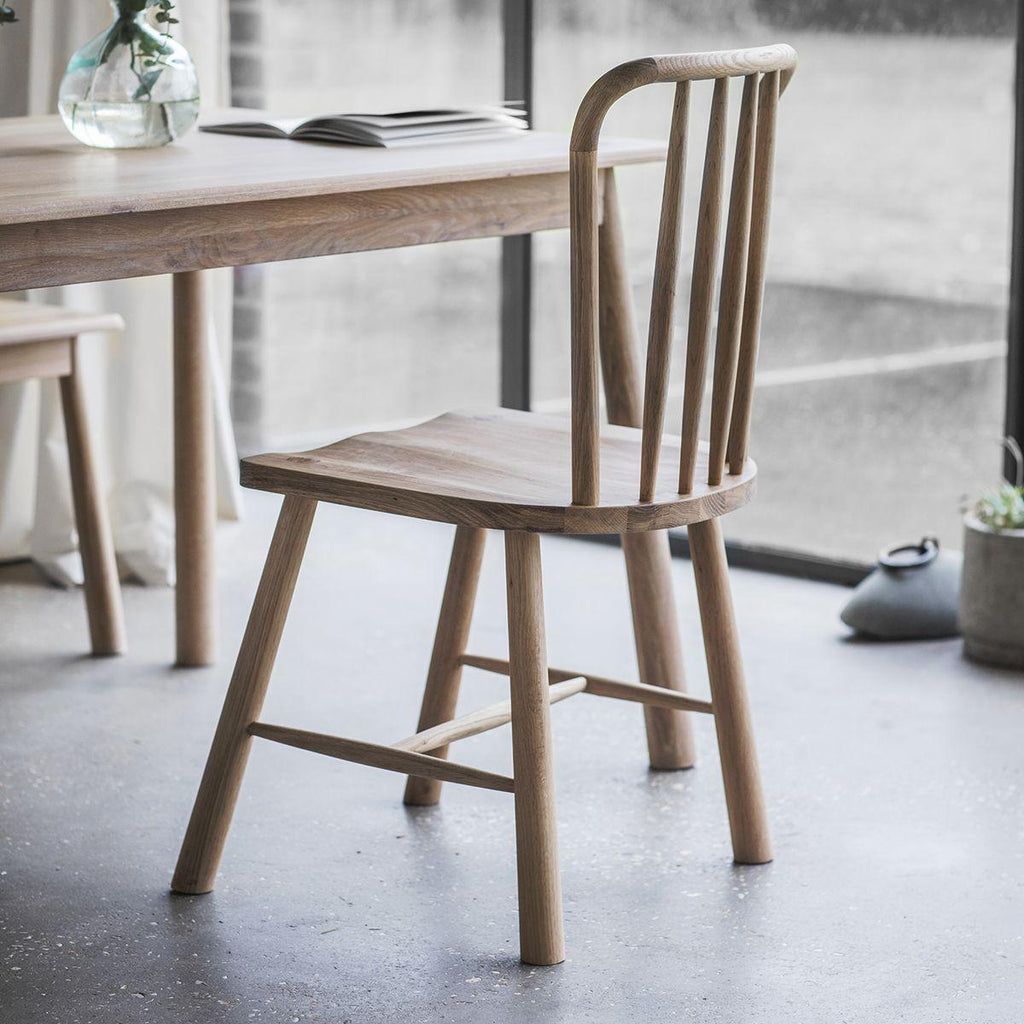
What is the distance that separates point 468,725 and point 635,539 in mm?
403

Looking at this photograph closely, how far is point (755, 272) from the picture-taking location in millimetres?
1779

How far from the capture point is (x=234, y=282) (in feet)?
12.4

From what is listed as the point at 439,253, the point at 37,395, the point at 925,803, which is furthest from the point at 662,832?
the point at 439,253

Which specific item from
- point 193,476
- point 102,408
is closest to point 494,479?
point 193,476

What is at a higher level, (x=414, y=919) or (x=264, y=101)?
(x=264, y=101)

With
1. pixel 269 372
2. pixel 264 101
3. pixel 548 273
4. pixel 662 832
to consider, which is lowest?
pixel 662 832

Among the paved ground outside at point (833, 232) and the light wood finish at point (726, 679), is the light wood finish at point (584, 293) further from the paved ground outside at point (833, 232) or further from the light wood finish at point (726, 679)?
the paved ground outside at point (833, 232)

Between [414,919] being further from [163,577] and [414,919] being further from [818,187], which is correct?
[818,187]

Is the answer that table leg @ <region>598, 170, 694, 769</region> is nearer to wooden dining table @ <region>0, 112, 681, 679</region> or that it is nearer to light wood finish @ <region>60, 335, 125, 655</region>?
wooden dining table @ <region>0, 112, 681, 679</region>

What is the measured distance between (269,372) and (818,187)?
1310mm

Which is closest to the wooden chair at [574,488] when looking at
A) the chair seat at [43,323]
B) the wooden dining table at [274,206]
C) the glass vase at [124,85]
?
the wooden dining table at [274,206]

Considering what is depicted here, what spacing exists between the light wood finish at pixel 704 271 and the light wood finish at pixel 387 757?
36cm

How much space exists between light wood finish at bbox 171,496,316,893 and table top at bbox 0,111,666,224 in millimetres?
343

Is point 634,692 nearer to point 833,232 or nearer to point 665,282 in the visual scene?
point 665,282
